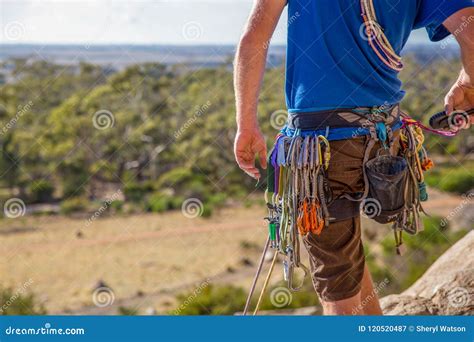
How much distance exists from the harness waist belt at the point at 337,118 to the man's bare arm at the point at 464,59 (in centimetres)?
20

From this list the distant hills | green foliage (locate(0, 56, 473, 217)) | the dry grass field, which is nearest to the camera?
the dry grass field

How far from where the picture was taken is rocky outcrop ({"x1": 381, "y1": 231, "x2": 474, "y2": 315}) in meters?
2.62

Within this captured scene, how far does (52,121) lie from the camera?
21234 millimetres

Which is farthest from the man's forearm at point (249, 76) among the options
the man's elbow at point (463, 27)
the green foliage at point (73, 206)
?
the green foliage at point (73, 206)

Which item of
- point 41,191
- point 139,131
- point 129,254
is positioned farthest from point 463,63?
point 139,131

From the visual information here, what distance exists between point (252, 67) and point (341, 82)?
0.71 ft

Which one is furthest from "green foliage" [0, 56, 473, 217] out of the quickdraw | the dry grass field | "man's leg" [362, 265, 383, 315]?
the quickdraw

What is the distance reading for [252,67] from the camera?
5.75ft

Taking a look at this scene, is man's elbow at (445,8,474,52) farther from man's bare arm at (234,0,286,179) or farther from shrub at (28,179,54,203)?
shrub at (28,179,54,203)

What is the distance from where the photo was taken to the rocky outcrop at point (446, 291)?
262 cm

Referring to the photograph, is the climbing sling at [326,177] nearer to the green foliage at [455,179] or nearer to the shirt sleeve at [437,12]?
the shirt sleeve at [437,12]

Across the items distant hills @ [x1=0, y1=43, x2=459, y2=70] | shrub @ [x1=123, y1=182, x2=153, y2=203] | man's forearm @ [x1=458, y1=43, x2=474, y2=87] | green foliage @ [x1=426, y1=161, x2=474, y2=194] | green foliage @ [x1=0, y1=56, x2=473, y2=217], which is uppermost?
distant hills @ [x1=0, y1=43, x2=459, y2=70]

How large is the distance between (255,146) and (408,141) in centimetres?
48

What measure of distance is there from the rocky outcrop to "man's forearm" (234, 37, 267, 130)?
4.01ft
